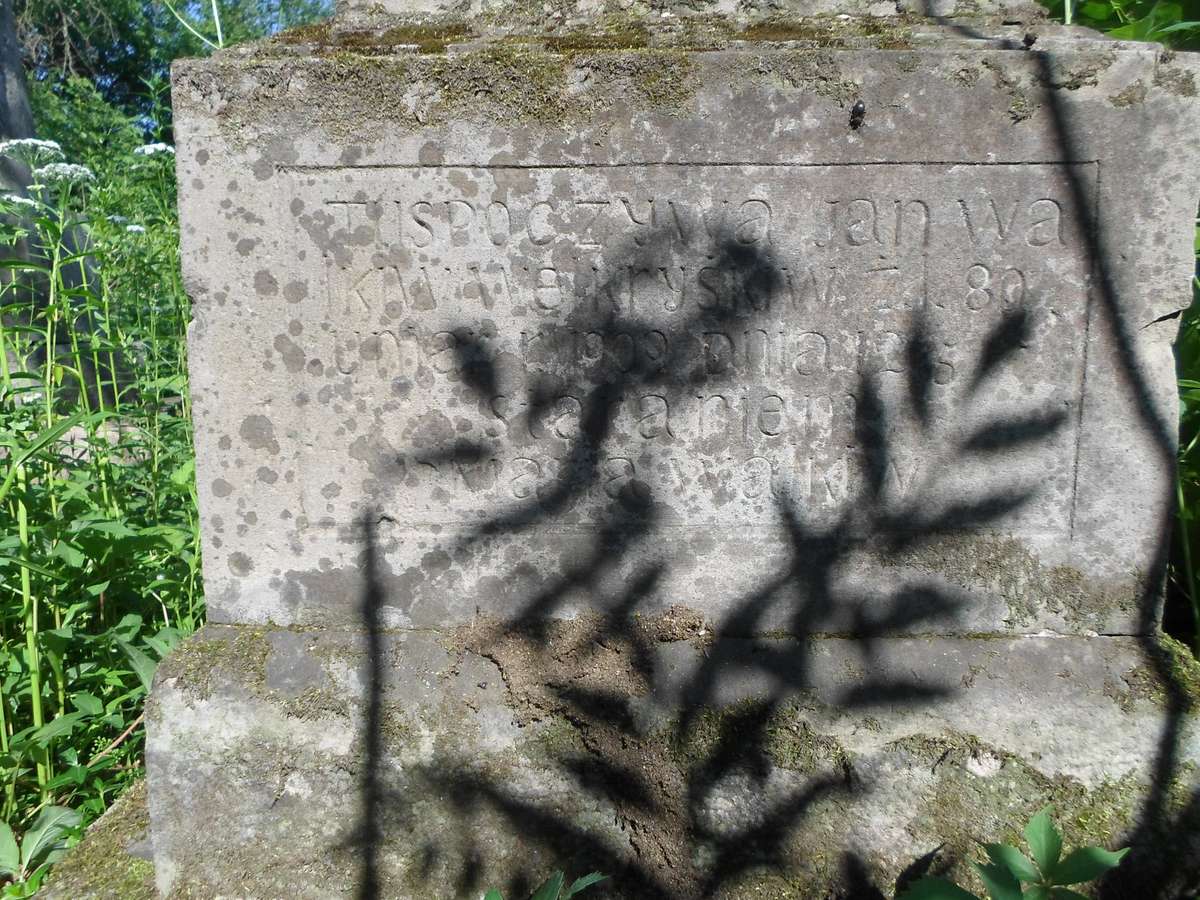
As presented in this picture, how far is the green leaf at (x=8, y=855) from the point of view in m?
2.00

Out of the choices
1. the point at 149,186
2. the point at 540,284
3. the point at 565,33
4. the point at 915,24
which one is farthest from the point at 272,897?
the point at 149,186

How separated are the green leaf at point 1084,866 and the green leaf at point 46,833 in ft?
6.89

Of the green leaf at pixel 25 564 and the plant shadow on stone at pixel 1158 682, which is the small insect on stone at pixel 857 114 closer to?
the plant shadow on stone at pixel 1158 682

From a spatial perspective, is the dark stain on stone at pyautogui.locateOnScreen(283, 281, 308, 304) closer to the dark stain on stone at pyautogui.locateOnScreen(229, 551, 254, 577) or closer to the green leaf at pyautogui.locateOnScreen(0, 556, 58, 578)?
the dark stain on stone at pyautogui.locateOnScreen(229, 551, 254, 577)

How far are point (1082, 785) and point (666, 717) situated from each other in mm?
865

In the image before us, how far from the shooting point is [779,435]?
1.95m

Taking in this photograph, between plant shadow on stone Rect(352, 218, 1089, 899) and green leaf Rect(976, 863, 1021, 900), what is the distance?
320 mm

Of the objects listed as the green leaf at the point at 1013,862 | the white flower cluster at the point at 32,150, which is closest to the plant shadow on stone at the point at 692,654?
the green leaf at the point at 1013,862

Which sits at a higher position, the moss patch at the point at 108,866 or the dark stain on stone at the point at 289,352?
the dark stain on stone at the point at 289,352

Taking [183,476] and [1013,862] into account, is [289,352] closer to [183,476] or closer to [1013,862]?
[183,476]

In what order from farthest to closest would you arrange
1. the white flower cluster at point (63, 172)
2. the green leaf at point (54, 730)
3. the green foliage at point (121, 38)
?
the green foliage at point (121, 38) → the white flower cluster at point (63, 172) → the green leaf at point (54, 730)

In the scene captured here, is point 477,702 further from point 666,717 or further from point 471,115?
point 471,115

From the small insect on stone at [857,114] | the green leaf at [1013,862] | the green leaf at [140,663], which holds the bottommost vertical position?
the green leaf at [140,663]

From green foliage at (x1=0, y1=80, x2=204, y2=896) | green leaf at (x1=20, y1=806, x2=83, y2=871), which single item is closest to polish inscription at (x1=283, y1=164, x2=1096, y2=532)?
green foliage at (x1=0, y1=80, x2=204, y2=896)
